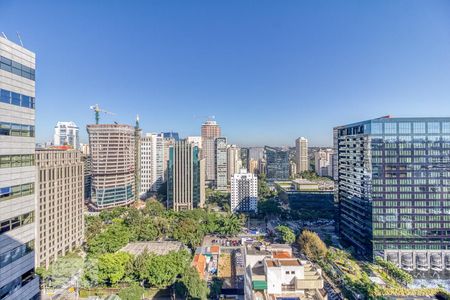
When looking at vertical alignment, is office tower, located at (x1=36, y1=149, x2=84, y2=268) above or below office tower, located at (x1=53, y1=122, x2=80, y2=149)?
below

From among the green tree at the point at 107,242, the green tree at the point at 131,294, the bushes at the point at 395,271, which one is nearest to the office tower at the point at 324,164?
the bushes at the point at 395,271

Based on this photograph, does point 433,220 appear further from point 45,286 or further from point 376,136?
point 45,286

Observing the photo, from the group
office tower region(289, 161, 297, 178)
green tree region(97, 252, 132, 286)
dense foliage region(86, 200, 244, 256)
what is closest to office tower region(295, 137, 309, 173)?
office tower region(289, 161, 297, 178)

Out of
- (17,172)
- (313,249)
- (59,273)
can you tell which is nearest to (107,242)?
(59,273)

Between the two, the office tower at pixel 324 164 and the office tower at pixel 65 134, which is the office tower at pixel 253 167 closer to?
the office tower at pixel 324 164

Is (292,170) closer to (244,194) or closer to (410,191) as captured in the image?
(244,194)

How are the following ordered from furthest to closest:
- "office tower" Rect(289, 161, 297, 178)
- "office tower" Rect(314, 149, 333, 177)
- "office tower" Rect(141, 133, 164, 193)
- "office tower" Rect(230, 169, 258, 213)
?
"office tower" Rect(314, 149, 333, 177), "office tower" Rect(289, 161, 297, 178), "office tower" Rect(141, 133, 164, 193), "office tower" Rect(230, 169, 258, 213)

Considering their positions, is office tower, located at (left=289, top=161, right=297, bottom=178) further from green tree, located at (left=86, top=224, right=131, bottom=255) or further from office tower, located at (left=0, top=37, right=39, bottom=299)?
office tower, located at (left=0, top=37, right=39, bottom=299)
